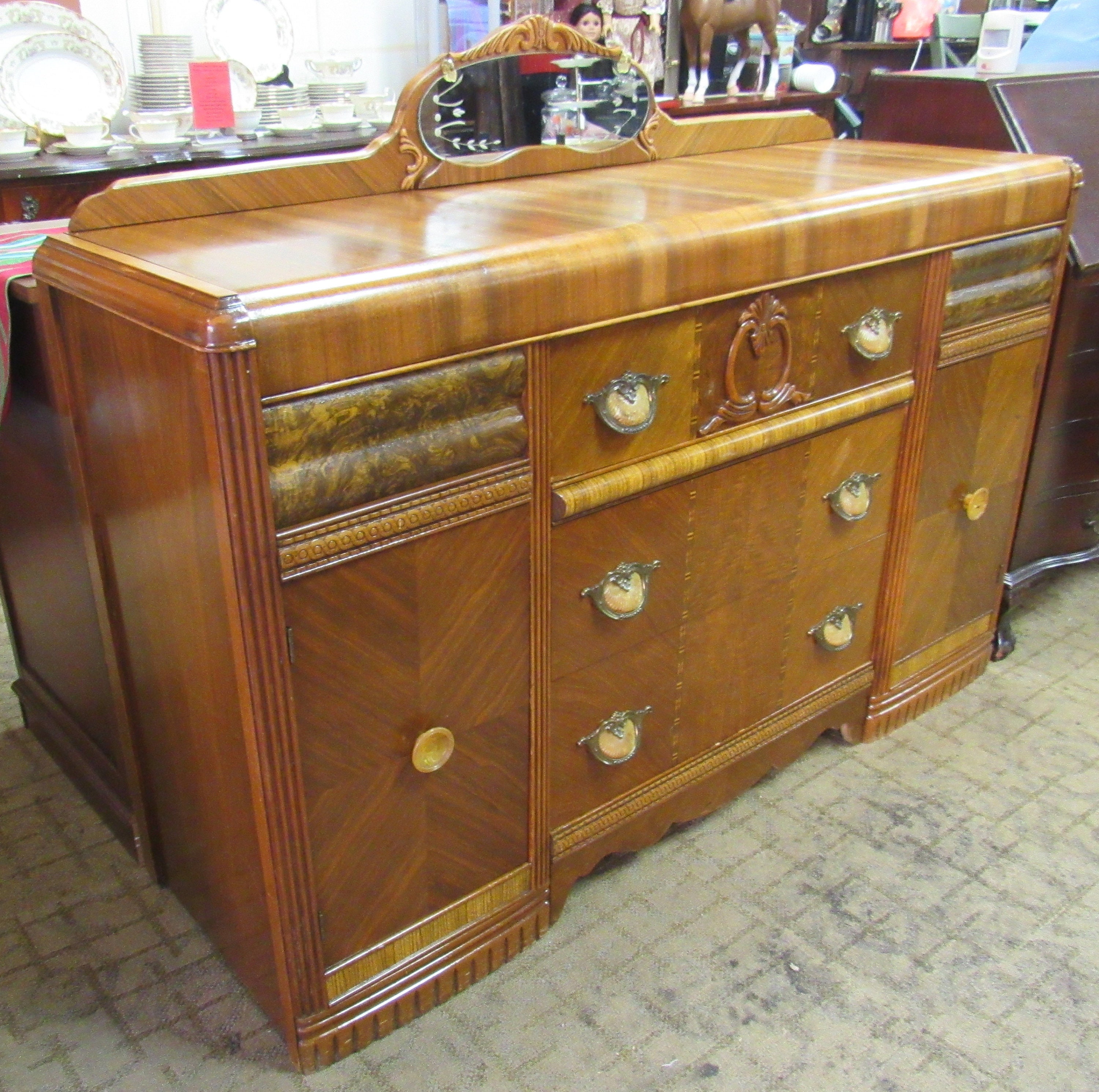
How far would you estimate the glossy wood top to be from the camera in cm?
89

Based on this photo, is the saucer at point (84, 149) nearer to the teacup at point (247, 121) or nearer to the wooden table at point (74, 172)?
the wooden table at point (74, 172)

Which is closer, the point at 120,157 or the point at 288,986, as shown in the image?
the point at 288,986

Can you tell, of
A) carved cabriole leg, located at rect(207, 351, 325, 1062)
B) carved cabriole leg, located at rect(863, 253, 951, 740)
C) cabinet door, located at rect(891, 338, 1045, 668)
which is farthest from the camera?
cabinet door, located at rect(891, 338, 1045, 668)

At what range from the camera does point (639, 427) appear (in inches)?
45.7

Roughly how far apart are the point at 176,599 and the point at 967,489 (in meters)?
1.22

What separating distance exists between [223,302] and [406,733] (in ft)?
1.56

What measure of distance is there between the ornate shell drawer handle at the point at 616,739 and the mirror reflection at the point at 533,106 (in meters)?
0.72

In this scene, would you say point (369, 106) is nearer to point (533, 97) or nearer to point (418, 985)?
point (533, 97)

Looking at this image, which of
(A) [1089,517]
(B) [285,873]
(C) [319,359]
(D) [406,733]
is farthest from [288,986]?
(A) [1089,517]

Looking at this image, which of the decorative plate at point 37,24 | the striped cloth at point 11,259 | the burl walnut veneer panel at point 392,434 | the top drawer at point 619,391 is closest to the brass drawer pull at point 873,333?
the top drawer at point 619,391

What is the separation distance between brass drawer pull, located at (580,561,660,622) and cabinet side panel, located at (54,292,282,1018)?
423 mm

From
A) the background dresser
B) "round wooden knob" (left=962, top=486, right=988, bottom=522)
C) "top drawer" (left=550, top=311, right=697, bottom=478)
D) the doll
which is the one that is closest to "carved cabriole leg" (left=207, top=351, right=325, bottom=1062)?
"top drawer" (left=550, top=311, right=697, bottom=478)

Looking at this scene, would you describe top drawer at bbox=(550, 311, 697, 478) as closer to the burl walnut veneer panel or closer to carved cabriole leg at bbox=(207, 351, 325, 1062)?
the burl walnut veneer panel

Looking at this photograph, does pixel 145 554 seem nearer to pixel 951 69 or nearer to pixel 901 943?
pixel 901 943
